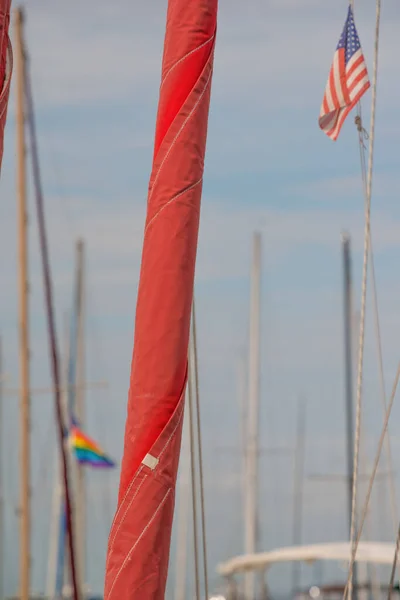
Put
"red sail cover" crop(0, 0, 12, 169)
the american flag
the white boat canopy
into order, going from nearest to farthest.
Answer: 1. "red sail cover" crop(0, 0, 12, 169)
2. the american flag
3. the white boat canopy

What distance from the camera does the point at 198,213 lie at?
7930 millimetres

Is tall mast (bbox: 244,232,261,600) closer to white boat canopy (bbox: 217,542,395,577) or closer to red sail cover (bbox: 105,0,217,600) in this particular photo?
white boat canopy (bbox: 217,542,395,577)

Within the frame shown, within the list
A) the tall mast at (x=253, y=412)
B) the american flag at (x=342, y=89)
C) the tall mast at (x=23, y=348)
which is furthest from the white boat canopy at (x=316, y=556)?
the american flag at (x=342, y=89)

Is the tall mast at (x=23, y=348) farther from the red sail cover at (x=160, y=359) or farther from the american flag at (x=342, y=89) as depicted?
the red sail cover at (x=160, y=359)

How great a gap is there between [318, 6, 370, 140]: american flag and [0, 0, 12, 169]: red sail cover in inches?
108

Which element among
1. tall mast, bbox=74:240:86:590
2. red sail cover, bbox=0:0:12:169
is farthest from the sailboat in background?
red sail cover, bbox=0:0:12:169

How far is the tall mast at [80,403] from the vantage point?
37.7 m

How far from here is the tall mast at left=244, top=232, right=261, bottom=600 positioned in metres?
41.1

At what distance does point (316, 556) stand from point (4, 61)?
2638 cm

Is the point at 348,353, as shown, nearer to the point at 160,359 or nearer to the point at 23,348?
the point at 23,348

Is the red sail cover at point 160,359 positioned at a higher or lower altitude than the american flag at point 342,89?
lower

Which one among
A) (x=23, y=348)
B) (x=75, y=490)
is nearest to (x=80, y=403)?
(x=75, y=490)

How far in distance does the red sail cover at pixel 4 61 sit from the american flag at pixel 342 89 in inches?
108

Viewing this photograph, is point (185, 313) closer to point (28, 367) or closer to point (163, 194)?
point (163, 194)
